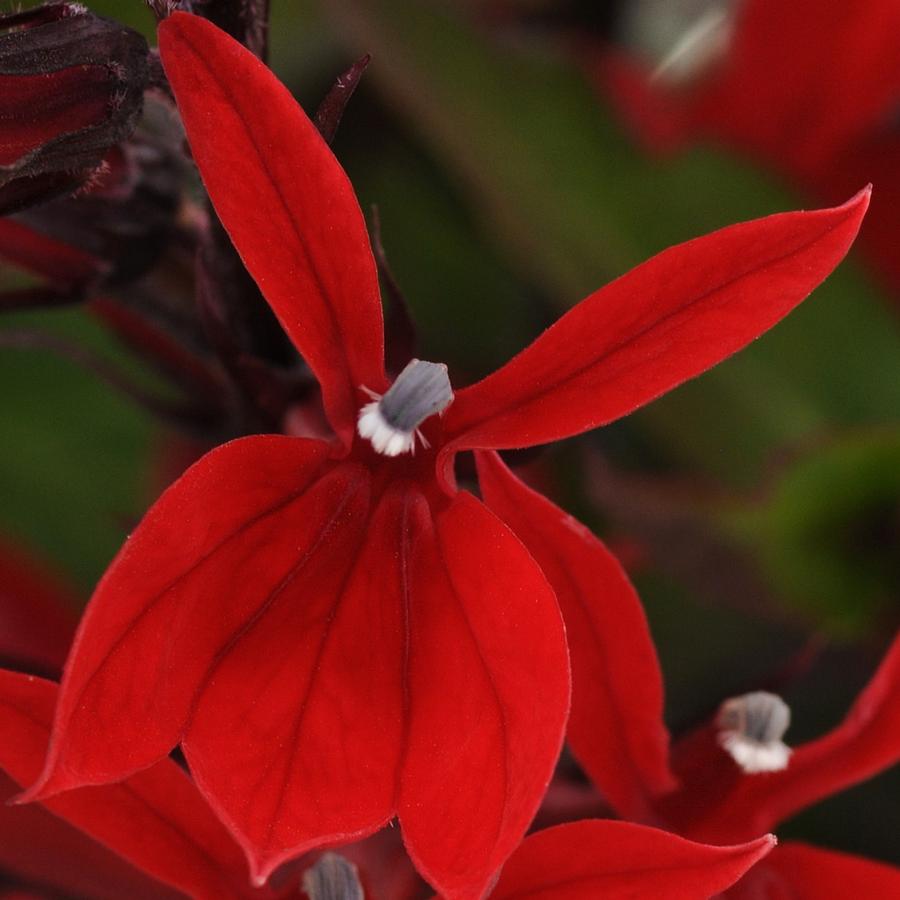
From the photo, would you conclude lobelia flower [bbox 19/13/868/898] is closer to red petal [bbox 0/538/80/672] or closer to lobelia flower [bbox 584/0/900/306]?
red petal [bbox 0/538/80/672]

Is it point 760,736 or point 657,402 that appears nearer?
point 760,736

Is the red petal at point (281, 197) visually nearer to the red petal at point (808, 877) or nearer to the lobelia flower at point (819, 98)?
the red petal at point (808, 877)

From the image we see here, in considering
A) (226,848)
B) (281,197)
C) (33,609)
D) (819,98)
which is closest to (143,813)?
(226,848)

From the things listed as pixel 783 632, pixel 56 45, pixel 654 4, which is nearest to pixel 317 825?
pixel 56 45

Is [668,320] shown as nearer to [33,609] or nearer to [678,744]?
[678,744]

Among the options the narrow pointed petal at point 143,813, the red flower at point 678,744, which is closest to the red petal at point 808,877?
the red flower at point 678,744

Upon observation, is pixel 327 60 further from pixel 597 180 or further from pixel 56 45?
pixel 56 45
